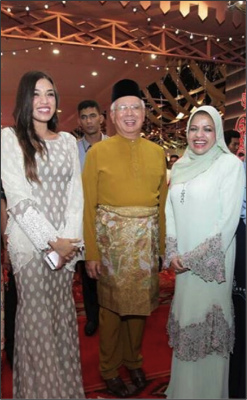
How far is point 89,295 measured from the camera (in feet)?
6.57

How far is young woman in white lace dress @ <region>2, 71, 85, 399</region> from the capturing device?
63.6 inches

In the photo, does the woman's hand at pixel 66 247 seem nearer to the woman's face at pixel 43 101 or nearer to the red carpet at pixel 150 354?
the red carpet at pixel 150 354

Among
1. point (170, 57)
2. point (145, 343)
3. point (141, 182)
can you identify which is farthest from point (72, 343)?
point (170, 57)

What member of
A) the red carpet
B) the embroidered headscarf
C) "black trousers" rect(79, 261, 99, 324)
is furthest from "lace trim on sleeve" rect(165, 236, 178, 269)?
"black trousers" rect(79, 261, 99, 324)

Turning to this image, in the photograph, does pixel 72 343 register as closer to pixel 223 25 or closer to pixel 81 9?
pixel 81 9

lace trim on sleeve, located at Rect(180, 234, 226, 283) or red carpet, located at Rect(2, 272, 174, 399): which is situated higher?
lace trim on sleeve, located at Rect(180, 234, 226, 283)

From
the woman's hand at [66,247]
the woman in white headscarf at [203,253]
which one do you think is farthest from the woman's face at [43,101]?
the woman in white headscarf at [203,253]

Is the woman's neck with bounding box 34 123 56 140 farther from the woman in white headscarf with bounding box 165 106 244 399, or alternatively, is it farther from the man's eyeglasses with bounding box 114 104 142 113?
the woman in white headscarf with bounding box 165 106 244 399

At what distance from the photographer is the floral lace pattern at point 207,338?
1833mm

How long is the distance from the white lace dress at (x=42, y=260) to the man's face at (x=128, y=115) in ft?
0.76

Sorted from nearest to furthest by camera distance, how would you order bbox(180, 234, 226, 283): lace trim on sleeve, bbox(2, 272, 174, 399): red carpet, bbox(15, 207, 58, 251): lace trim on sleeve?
1. bbox(15, 207, 58, 251): lace trim on sleeve
2. bbox(180, 234, 226, 283): lace trim on sleeve
3. bbox(2, 272, 174, 399): red carpet

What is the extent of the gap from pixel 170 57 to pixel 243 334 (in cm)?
123

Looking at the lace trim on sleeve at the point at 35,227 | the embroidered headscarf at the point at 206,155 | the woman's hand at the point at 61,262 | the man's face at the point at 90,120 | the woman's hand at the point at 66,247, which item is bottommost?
the woman's hand at the point at 61,262

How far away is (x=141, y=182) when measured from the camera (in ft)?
6.21
